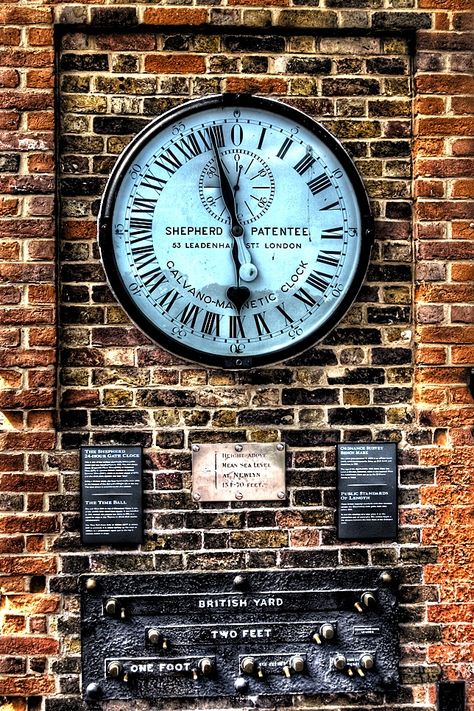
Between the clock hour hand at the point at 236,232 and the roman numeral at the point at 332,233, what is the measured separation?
309 millimetres

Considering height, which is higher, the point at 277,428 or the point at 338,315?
the point at 338,315

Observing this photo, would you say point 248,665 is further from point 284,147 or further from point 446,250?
point 284,147

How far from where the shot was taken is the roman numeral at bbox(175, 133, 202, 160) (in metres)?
3.23

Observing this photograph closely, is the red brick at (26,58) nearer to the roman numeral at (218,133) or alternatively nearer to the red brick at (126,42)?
the red brick at (126,42)

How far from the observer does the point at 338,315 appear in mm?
3268

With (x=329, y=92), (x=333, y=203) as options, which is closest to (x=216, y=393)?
(x=333, y=203)

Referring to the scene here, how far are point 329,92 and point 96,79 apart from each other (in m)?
0.93

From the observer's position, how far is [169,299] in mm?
3238

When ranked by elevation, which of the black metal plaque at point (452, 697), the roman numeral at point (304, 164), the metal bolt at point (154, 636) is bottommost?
the black metal plaque at point (452, 697)

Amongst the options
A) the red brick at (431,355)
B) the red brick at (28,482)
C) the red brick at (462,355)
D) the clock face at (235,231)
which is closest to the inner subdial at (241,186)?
the clock face at (235,231)

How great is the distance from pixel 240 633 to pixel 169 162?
6.14ft

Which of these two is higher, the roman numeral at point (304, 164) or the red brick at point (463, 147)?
the red brick at point (463, 147)

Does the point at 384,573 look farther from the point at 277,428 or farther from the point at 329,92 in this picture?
the point at 329,92

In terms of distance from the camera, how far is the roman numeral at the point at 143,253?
3.22 metres
